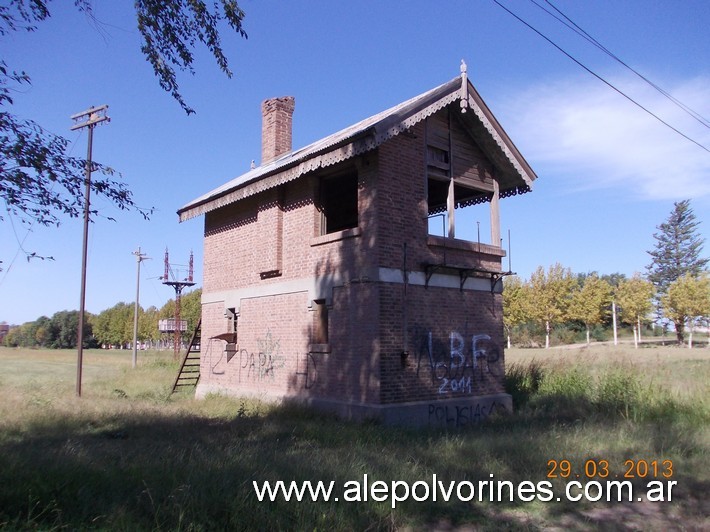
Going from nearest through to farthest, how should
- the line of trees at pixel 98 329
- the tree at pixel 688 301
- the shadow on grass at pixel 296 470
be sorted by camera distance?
the shadow on grass at pixel 296 470 < the tree at pixel 688 301 < the line of trees at pixel 98 329

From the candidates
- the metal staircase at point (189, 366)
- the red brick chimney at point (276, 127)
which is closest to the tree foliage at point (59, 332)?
the metal staircase at point (189, 366)

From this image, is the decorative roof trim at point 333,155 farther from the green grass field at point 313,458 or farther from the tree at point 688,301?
the tree at point 688,301

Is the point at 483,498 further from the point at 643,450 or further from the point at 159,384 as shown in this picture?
the point at 159,384

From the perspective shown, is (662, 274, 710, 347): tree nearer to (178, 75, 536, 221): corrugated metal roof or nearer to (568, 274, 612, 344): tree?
(568, 274, 612, 344): tree

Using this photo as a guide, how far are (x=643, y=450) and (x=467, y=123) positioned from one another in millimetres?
8664

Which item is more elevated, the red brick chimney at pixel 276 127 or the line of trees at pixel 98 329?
the red brick chimney at pixel 276 127

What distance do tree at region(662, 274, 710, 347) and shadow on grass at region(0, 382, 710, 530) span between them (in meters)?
47.3

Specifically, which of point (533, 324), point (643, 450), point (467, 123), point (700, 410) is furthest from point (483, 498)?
point (533, 324)

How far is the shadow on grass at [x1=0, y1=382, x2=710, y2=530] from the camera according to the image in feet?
17.3

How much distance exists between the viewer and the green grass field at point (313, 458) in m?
5.33

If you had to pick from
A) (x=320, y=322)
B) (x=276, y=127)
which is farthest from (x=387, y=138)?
(x=276, y=127)

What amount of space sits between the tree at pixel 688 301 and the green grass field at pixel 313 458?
1707 inches

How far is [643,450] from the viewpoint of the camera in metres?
8.84

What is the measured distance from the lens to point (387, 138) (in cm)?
1170
